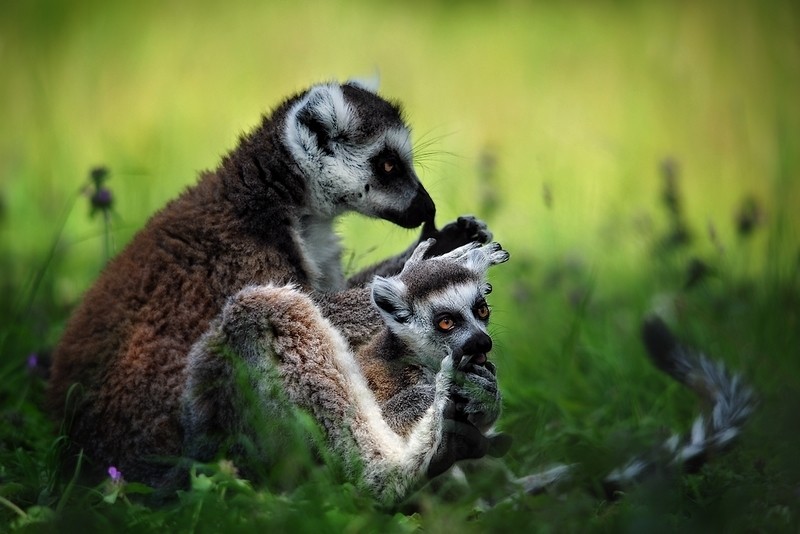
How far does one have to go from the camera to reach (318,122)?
493 centimetres

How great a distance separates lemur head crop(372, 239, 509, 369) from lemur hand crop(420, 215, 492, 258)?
51 cm

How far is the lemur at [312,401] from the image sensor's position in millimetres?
3959

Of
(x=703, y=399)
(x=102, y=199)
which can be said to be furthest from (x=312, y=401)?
(x=703, y=399)

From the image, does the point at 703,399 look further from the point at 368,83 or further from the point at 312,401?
the point at 368,83

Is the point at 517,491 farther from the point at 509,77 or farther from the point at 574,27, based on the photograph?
the point at 574,27

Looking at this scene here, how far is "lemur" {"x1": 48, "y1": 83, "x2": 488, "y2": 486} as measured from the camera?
4.20 metres

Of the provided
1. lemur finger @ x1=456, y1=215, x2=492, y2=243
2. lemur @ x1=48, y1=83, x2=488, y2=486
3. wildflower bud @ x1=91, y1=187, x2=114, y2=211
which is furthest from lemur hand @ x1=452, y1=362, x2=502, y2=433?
wildflower bud @ x1=91, y1=187, x2=114, y2=211

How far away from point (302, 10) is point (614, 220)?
8.76 meters

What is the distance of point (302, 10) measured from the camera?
1537cm

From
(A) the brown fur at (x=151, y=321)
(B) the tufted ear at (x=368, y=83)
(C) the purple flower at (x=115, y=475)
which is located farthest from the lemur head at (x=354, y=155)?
(C) the purple flower at (x=115, y=475)

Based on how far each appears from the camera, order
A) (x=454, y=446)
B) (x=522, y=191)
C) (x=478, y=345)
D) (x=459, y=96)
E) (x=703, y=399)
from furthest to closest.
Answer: (x=459, y=96), (x=522, y=191), (x=703, y=399), (x=478, y=345), (x=454, y=446)

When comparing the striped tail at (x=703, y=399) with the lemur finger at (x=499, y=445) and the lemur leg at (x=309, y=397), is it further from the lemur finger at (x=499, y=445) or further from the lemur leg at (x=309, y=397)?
the lemur leg at (x=309, y=397)

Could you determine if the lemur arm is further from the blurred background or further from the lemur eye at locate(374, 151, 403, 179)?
the blurred background

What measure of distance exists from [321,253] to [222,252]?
59 centimetres
